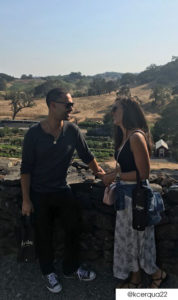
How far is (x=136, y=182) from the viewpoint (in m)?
3.36

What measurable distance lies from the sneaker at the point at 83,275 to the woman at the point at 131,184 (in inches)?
16.2

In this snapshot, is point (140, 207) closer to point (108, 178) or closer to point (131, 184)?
point (131, 184)

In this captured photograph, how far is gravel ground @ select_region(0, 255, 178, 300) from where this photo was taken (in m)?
3.63

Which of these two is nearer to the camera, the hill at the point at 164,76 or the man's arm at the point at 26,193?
the man's arm at the point at 26,193

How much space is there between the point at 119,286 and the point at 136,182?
1.31 meters

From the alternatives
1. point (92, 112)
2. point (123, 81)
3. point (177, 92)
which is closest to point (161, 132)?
point (92, 112)

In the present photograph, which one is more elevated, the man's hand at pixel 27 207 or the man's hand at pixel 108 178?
the man's hand at pixel 108 178

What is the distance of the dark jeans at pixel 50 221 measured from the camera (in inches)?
145

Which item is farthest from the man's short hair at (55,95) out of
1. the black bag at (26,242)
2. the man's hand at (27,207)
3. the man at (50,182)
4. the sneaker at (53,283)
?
the sneaker at (53,283)

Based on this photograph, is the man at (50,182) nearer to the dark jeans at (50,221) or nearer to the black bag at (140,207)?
the dark jeans at (50,221)

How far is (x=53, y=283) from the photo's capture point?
3676mm

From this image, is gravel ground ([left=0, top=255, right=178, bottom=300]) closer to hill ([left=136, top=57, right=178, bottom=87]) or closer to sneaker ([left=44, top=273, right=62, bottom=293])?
sneaker ([left=44, top=273, right=62, bottom=293])

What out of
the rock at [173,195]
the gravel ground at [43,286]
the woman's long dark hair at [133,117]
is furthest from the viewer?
the rock at [173,195]

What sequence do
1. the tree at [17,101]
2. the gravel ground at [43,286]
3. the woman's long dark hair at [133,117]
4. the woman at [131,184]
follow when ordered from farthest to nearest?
the tree at [17,101] → the gravel ground at [43,286] → the woman's long dark hair at [133,117] → the woman at [131,184]
